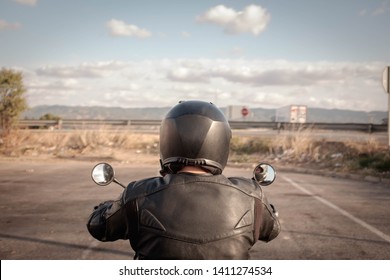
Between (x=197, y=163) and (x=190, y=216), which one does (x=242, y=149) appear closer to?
Result: (x=197, y=163)

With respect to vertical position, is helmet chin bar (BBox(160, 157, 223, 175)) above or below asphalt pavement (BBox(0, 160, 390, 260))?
above

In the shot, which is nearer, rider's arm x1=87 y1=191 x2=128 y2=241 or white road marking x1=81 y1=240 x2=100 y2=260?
rider's arm x1=87 y1=191 x2=128 y2=241

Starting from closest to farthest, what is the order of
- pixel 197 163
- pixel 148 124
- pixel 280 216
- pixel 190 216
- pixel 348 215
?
1. pixel 190 216
2. pixel 197 163
3. pixel 280 216
4. pixel 348 215
5. pixel 148 124

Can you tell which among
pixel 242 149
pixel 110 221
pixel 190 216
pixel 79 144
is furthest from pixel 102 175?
pixel 79 144

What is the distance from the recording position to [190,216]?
1.71m

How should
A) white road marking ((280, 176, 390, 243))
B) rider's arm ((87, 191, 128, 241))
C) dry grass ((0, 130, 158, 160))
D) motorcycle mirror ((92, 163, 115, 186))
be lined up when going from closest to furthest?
rider's arm ((87, 191, 128, 241)), motorcycle mirror ((92, 163, 115, 186)), white road marking ((280, 176, 390, 243)), dry grass ((0, 130, 158, 160))

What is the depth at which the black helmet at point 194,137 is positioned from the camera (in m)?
2.11

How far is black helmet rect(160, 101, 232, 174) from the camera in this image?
2109 millimetres

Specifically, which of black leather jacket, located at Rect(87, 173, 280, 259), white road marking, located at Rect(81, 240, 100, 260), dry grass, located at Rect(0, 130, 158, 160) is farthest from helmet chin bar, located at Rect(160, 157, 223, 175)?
dry grass, located at Rect(0, 130, 158, 160)

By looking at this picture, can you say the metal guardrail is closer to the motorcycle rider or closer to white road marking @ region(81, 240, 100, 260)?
white road marking @ region(81, 240, 100, 260)

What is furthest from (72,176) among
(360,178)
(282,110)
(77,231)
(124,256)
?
(282,110)

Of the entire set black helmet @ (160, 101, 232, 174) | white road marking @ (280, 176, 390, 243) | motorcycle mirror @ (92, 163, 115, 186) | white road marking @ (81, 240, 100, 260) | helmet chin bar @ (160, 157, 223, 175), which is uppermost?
black helmet @ (160, 101, 232, 174)

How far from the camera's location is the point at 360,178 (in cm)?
1098
